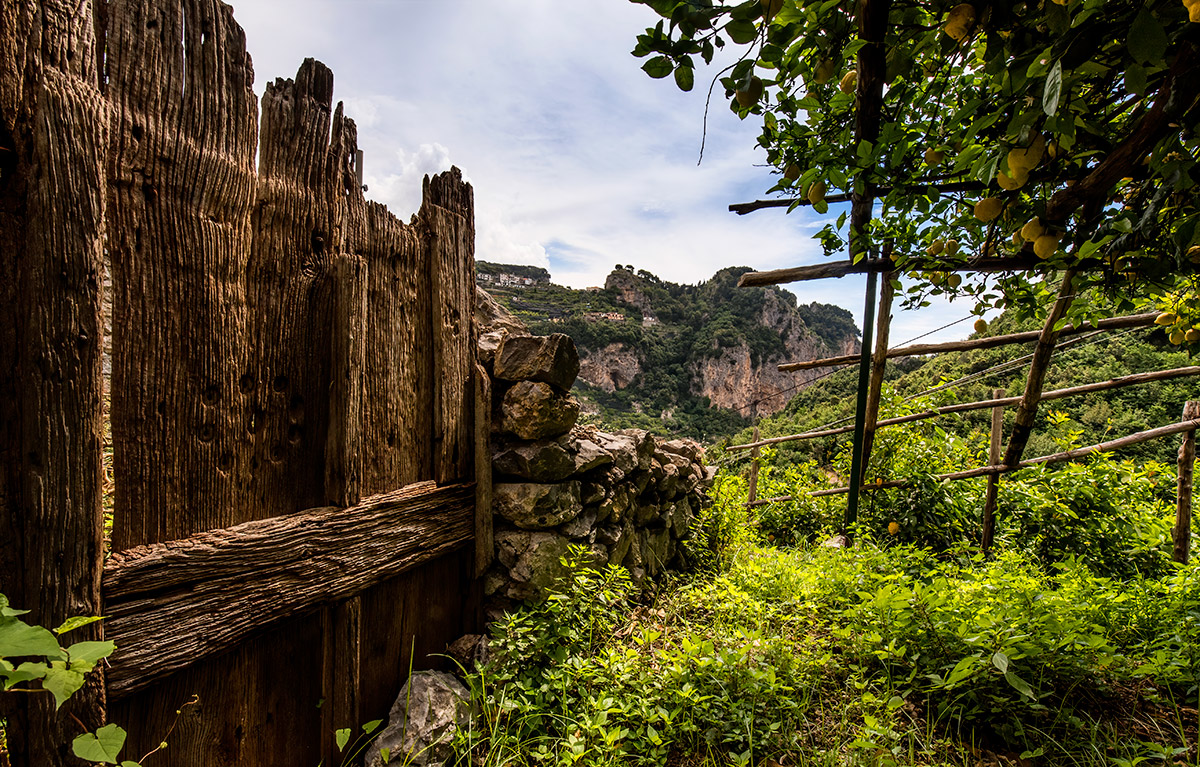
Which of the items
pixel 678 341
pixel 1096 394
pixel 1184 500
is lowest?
pixel 1184 500

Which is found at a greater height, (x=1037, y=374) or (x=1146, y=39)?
(x=1146, y=39)

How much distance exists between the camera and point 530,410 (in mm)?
2484

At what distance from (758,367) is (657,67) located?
51707mm

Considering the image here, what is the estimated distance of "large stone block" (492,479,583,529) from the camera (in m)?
2.46

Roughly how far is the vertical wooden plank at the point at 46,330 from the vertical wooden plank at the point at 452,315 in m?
1.12

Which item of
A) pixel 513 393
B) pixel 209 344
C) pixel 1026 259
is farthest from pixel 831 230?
pixel 209 344

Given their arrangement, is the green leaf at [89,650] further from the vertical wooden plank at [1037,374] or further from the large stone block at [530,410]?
the vertical wooden plank at [1037,374]

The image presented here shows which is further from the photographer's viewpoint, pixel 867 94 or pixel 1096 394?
pixel 1096 394

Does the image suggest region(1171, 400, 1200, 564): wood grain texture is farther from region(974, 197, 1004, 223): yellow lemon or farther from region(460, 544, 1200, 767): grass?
region(974, 197, 1004, 223): yellow lemon

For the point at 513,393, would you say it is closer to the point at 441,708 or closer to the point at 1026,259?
the point at 441,708

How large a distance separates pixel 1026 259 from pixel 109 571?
335 cm

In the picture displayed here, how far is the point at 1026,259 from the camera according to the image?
2.10 m

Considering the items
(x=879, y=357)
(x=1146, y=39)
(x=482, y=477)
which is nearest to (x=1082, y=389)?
(x=879, y=357)

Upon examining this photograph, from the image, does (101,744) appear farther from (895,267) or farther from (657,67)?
(895,267)
